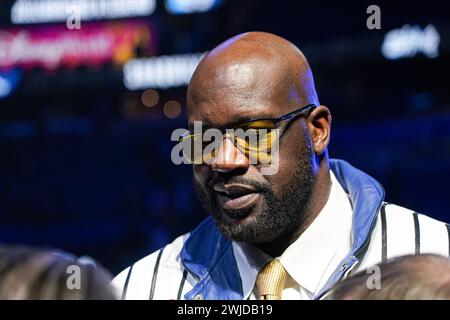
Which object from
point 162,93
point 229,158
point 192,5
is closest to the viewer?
point 229,158

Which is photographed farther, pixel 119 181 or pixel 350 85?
pixel 119 181

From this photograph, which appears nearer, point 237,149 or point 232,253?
point 237,149

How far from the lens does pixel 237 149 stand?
1.93m

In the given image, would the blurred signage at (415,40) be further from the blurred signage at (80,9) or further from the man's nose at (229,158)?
the man's nose at (229,158)

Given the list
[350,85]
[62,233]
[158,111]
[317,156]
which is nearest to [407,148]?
[350,85]

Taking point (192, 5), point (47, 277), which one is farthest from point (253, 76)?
point (192, 5)

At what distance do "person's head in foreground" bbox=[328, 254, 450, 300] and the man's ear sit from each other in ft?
3.84

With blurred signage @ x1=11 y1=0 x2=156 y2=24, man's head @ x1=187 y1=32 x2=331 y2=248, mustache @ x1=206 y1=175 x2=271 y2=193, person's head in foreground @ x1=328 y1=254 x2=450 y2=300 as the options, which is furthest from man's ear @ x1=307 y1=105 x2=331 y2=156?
blurred signage @ x1=11 y1=0 x2=156 y2=24

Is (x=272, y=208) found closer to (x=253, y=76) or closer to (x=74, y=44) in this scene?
(x=253, y=76)

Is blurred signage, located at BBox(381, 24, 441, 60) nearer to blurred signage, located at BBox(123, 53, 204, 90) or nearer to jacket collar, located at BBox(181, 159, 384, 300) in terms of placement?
blurred signage, located at BBox(123, 53, 204, 90)

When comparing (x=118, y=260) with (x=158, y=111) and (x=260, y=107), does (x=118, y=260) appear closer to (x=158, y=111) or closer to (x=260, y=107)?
(x=158, y=111)

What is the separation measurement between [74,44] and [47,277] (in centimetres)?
699
